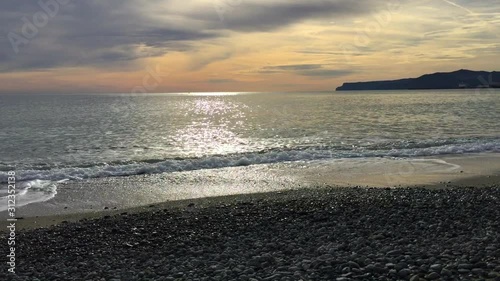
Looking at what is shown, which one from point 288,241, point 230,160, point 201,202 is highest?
point 288,241

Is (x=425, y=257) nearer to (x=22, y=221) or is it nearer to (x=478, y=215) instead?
(x=478, y=215)

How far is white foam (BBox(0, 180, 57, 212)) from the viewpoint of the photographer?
51.4 ft

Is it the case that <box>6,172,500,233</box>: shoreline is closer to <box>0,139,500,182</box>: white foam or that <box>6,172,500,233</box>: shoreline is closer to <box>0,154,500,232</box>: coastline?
<box>0,154,500,232</box>: coastline

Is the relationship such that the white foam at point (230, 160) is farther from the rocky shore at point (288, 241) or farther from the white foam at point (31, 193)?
the rocky shore at point (288, 241)

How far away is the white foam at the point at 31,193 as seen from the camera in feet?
51.4

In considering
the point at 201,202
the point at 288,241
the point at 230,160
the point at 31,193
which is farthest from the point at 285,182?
the point at 31,193

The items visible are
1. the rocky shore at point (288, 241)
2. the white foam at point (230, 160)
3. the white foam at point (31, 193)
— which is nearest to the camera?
the rocky shore at point (288, 241)

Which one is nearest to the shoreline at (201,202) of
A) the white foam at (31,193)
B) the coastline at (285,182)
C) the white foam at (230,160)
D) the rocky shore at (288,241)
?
the coastline at (285,182)

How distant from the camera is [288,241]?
917 cm

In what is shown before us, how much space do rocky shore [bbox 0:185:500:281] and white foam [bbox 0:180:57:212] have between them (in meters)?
4.62

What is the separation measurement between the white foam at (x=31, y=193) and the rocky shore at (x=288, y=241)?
182 inches

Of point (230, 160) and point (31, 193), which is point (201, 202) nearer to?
point (31, 193)

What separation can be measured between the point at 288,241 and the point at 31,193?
12.4m

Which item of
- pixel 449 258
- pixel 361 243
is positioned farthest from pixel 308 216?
pixel 449 258
